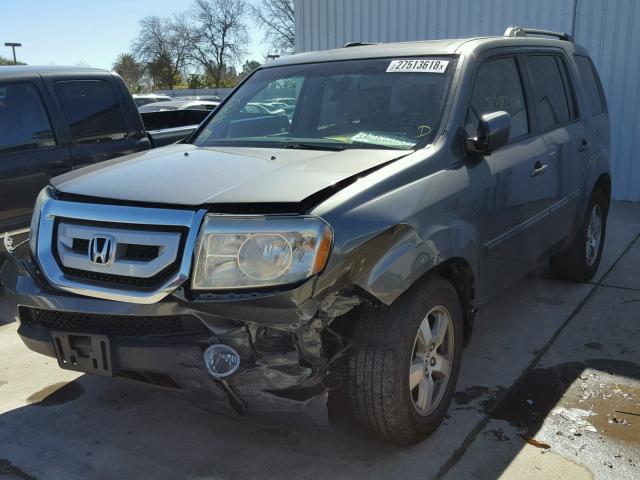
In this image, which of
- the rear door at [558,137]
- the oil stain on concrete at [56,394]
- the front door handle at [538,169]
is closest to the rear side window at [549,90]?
the rear door at [558,137]

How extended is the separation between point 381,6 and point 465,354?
7581mm

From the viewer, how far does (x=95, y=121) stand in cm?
561

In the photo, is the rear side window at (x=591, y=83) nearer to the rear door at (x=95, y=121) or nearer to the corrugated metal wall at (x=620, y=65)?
the corrugated metal wall at (x=620, y=65)

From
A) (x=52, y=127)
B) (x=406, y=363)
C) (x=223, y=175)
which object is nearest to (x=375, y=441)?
(x=406, y=363)

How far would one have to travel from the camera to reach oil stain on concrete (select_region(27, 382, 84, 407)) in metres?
3.57

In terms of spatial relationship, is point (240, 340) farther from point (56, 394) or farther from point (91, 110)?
point (91, 110)

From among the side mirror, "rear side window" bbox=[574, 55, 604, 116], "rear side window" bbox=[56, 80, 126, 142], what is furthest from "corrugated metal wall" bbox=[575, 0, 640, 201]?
"rear side window" bbox=[56, 80, 126, 142]

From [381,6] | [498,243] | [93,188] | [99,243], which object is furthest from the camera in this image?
[381,6]

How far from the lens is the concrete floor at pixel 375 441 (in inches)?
113

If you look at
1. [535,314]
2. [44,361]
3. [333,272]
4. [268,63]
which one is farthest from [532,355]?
[44,361]

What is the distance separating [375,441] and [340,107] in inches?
73.2

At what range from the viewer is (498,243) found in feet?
11.5

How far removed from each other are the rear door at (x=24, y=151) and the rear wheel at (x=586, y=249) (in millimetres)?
4222

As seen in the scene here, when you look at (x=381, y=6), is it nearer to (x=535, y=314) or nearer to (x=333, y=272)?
(x=535, y=314)
